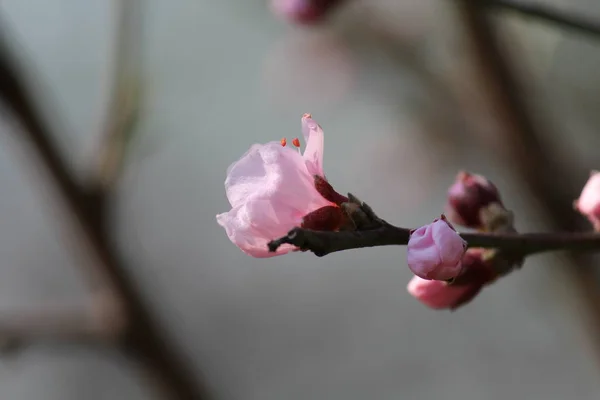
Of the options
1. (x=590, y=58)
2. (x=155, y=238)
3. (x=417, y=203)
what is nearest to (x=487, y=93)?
(x=590, y=58)

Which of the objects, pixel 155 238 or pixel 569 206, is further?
pixel 155 238

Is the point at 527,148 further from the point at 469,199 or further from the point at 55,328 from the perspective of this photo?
the point at 55,328

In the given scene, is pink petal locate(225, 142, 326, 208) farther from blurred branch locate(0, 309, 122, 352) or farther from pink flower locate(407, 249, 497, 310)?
blurred branch locate(0, 309, 122, 352)

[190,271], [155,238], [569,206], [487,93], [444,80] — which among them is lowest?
[569,206]

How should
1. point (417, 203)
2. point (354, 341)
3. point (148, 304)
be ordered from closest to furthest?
point (148, 304), point (417, 203), point (354, 341)

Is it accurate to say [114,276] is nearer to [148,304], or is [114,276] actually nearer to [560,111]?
[148,304]

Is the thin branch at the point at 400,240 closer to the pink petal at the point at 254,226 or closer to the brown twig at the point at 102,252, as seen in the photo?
the pink petal at the point at 254,226
